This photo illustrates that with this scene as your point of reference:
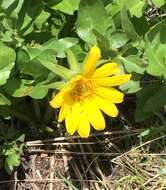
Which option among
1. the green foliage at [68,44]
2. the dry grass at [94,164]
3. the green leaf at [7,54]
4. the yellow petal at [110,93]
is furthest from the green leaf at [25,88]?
the dry grass at [94,164]

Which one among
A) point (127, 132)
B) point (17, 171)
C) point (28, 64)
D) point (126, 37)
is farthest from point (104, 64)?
point (17, 171)

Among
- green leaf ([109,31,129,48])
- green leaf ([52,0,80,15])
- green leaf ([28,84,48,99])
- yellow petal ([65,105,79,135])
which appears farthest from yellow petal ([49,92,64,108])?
green leaf ([52,0,80,15])

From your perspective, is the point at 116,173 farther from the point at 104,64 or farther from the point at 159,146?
the point at 104,64

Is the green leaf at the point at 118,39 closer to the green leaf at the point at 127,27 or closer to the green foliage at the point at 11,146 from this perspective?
the green leaf at the point at 127,27

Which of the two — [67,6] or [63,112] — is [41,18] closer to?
[67,6]

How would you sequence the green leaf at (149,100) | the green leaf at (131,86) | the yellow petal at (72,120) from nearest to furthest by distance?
1. the yellow petal at (72,120)
2. the green leaf at (131,86)
3. the green leaf at (149,100)

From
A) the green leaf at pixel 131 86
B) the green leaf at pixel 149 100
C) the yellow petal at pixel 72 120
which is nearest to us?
the yellow petal at pixel 72 120

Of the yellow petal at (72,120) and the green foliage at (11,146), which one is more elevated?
the yellow petal at (72,120)

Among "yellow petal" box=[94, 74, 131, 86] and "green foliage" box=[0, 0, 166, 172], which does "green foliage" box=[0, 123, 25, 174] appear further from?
"yellow petal" box=[94, 74, 131, 86]

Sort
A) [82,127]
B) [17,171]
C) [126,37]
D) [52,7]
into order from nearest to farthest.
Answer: [82,127]
[126,37]
[52,7]
[17,171]
